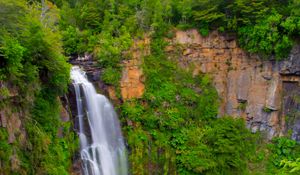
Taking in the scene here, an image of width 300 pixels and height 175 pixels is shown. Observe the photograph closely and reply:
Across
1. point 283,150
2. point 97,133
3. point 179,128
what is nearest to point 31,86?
point 97,133

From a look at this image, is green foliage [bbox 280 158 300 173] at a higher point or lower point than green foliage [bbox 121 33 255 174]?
higher

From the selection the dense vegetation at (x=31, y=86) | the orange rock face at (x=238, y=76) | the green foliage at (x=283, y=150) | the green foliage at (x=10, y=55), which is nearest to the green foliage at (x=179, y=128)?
the orange rock face at (x=238, y=76)

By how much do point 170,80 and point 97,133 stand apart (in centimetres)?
568

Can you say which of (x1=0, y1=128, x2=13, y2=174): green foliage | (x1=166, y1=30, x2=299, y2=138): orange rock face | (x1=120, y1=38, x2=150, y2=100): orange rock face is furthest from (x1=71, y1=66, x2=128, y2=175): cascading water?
(x1=166, y1=30, x2=299, y2=138): orange rock face

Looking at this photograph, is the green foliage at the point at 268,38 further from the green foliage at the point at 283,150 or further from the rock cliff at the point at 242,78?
the green foliage at the point at 283,150

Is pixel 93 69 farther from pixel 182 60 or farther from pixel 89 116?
pixel 182 60

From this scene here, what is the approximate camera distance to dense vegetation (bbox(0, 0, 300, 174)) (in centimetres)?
1502

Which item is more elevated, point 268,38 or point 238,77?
point 268,38

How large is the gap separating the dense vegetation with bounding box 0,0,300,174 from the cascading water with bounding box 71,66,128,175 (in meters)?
0.62

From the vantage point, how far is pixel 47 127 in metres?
11.0

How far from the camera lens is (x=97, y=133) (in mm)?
14438

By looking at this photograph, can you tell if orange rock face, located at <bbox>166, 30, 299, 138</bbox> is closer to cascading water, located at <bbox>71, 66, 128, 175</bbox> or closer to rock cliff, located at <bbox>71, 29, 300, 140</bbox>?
rock cliff, located at <bbox>71, 29, 300, 140</bbox>

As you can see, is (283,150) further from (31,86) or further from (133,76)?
(31,86)

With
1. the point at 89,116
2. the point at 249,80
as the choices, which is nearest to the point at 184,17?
the point at 249,80
